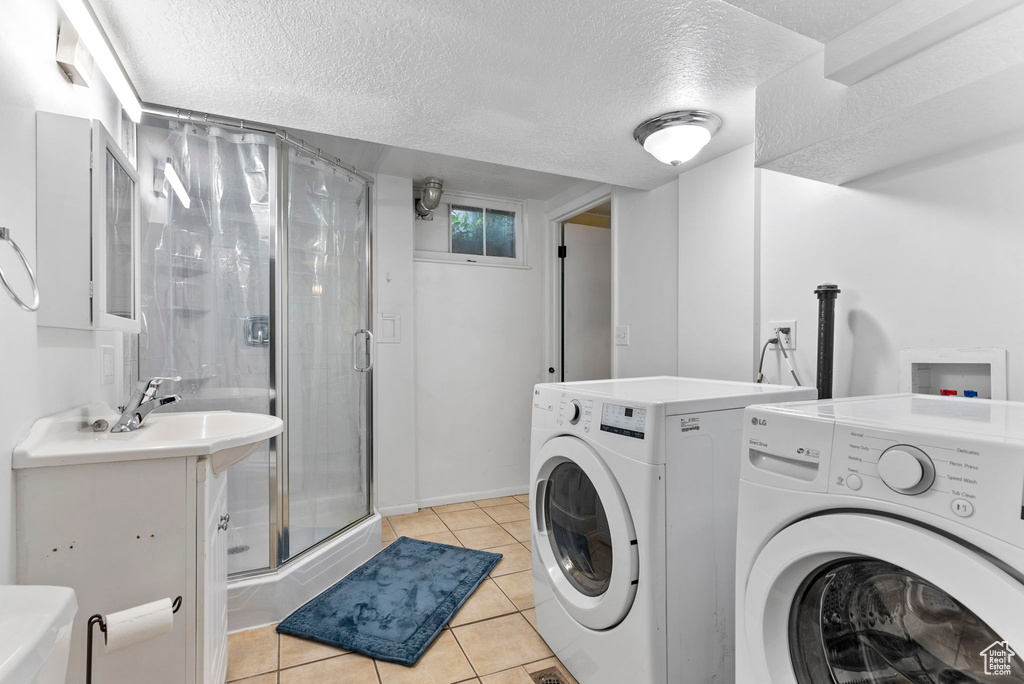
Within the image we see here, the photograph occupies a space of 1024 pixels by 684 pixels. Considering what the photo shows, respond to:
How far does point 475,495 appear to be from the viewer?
3.44 meters

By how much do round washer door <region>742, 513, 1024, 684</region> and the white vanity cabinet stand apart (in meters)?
1.28

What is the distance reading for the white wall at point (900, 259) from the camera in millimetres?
1359

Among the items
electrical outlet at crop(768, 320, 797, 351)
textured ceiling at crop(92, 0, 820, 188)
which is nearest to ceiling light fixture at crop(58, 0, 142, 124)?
textured ceiling at crop(92, 0, 820, 188)

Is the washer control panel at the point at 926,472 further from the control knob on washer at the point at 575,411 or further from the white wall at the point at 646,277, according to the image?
the white wall at the point at 646,277

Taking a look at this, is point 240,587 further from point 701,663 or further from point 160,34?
point 160,34

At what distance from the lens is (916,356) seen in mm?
1547

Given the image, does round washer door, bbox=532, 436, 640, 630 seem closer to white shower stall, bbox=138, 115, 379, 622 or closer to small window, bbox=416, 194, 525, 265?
white shower stall, bbox=138, 115, 379, 622

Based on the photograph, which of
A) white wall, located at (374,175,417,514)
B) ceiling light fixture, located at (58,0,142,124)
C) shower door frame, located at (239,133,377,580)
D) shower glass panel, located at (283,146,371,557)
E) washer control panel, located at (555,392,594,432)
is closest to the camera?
ceiling light fixture, located at (58,0,142,124)

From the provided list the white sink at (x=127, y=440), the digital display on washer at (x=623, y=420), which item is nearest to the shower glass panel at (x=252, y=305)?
the white sink at (x=127, y=440)

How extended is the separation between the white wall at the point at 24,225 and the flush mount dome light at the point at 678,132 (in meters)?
1.85

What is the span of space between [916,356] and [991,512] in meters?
1.16

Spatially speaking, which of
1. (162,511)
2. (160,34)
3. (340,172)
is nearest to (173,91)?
(160,34)

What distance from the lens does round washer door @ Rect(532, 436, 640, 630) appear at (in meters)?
1.34

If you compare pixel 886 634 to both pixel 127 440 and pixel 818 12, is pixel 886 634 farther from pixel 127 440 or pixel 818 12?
pixel 127 440
